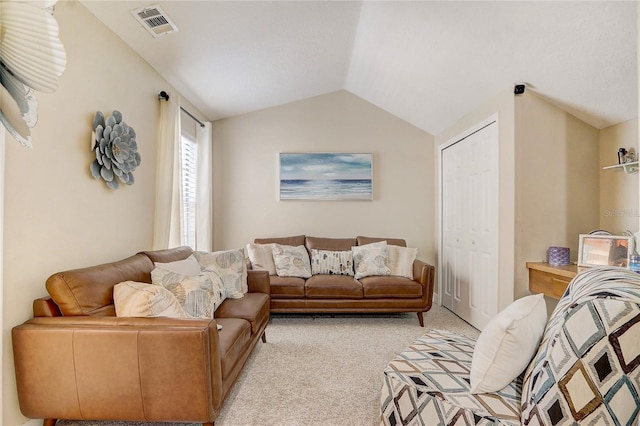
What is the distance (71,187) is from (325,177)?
299 centimetres

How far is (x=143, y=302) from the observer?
175 cm

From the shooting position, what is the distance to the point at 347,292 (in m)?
3.52

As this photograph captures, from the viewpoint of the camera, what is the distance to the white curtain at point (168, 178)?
3000mm

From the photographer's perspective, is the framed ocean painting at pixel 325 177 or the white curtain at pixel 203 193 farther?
the framed ocean painting at pixel 325 177

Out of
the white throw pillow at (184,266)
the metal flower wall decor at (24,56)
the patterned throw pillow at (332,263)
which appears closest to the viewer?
the metal flower wall decor at (24,56)

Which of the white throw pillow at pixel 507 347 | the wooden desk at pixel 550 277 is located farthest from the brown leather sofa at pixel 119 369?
the wooden desk at pixel 550 277

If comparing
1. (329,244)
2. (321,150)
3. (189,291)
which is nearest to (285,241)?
(329,244)

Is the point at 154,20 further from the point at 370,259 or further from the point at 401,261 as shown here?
the point at 401,261

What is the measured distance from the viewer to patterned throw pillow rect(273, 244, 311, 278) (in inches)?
149

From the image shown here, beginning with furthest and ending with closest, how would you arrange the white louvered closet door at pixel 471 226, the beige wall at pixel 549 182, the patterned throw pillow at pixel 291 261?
the patterned throw pillow at pixel 291 261 → the white louvered closet door at pixel 471 226 → the beige wall at pixel 549 182

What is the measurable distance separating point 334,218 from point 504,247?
220 centimetres

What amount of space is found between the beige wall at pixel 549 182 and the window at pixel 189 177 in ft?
11.1

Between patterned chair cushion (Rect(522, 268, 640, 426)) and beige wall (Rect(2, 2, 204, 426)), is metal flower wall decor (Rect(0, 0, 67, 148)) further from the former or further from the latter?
beige wall (Rect(2, 2, 204, 426))

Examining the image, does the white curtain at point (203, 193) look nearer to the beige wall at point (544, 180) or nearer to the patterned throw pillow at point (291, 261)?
the patterned throw pillow at point (291, 261)
